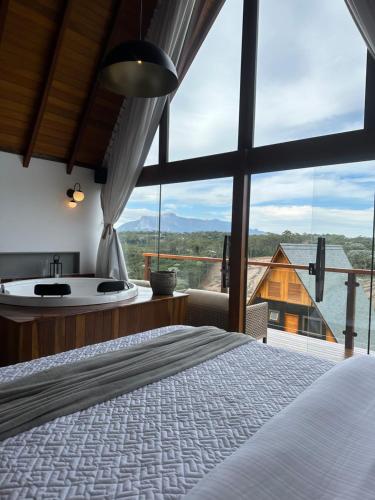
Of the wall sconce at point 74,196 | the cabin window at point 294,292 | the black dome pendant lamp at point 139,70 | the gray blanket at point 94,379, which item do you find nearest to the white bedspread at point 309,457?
the gray blanket at point 94,379

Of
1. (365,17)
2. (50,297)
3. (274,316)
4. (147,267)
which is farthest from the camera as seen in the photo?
(147,267)

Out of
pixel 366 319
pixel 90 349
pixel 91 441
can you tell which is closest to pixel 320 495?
pixel 91 441

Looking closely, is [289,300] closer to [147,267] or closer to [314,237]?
[314,237]

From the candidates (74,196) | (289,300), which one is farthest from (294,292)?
(74,196)

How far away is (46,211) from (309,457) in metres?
4.58

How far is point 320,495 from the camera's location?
851 mm

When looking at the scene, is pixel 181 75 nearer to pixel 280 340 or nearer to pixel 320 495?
pixel 280 340

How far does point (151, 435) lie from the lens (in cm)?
111

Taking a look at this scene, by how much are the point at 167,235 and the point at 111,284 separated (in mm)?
1543

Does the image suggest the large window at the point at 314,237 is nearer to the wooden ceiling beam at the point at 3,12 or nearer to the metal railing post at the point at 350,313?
the metal railing post at the point at 350,313

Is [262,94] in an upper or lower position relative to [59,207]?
upper

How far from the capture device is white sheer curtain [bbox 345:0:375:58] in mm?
2539

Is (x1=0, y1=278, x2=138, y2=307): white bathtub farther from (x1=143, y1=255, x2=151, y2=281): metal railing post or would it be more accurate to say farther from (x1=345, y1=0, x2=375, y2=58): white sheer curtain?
(x1=345, y1=0, x2=375, y2=58): white sheer curtain

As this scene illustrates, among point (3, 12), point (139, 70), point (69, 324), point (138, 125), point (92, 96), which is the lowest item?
point (69, 324)
